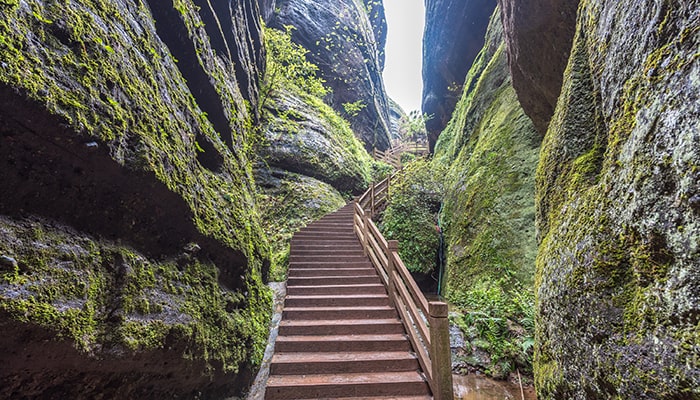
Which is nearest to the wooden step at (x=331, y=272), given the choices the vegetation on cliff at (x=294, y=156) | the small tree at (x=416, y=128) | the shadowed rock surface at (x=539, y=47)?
the vegetation on cliff at (x=294, y=156)

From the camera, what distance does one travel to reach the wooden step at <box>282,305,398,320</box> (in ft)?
14.5

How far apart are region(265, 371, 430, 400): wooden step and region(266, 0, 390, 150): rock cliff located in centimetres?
1453

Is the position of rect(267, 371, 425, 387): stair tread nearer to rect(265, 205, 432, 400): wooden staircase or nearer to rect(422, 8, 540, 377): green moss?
rect(265, 205, 432, 400): wooden staircase

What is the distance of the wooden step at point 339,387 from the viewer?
10.3 feet

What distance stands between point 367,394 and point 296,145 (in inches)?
358

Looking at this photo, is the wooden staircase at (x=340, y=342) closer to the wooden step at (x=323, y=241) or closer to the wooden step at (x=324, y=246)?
the wooden step at (x=324, y=246)

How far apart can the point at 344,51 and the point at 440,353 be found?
18.3 meters

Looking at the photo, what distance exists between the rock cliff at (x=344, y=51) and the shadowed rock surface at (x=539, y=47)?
40.1 ft

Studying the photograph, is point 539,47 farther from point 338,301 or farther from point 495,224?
point 338,301

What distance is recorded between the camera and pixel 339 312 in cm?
450

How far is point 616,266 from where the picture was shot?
1.70 m

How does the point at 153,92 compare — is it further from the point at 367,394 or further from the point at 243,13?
the point at 243,13

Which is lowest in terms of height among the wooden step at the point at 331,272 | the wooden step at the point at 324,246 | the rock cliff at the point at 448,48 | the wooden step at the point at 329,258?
the wooden step at the point at 331,272

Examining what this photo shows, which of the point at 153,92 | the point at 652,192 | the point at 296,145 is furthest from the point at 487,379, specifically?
the point at 296,145
